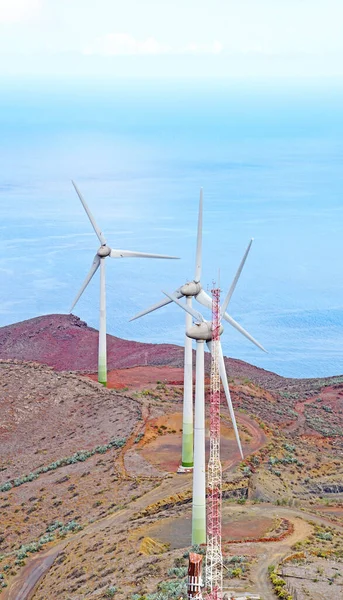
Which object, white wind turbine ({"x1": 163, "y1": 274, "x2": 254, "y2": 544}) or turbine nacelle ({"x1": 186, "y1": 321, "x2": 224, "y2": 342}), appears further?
white wind turbine ({"x1": 163, "y1": 274, "x2": 254, "y2": 544})

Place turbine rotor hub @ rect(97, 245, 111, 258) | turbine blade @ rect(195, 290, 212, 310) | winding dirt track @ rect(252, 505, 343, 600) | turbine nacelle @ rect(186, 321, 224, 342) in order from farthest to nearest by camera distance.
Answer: turbine rotor hub @ rect(97, 245, 111, 258) → turbine blade @ rect(195, 290, 212, 310) → turbine nacelle @ rect(186, 321, 224, 342) → winding dirt track @ rect(252, 505, 343, 600)

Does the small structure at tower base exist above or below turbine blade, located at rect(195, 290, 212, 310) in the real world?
below

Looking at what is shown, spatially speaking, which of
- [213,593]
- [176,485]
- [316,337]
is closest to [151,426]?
[176,485]

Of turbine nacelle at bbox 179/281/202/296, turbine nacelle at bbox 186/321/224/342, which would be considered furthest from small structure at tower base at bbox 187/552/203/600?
turbine nacelle at bbox 179/281/202/296

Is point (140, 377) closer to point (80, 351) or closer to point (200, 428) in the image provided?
point (80, 351)

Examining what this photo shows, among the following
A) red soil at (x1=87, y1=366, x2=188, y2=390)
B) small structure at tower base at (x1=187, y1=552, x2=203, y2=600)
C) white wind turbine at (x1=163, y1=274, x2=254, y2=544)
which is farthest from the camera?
red soil at (x1=87, y1=366, x2=188, y2=390)

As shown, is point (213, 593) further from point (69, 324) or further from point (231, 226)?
point (231, 226)

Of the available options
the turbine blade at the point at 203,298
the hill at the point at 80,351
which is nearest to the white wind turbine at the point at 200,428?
the turbine blade at the point at 203,298

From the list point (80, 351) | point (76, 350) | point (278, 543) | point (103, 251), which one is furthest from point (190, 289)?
point (76, 350)

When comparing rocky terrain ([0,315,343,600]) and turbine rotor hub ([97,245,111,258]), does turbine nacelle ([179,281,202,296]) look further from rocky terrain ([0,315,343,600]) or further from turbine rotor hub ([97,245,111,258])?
turbine rotor hub ([97,245,111,258])
